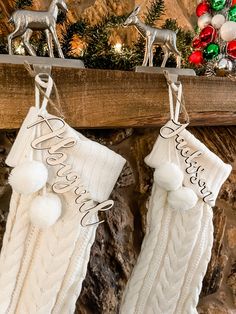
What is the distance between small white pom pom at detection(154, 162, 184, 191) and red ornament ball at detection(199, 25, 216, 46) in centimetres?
35

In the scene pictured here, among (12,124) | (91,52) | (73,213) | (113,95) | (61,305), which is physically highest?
(91,52)

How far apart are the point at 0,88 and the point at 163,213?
41 cm

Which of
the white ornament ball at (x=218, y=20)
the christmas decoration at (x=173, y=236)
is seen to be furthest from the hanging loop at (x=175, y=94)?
the white ornament ball at (x=218, y=20)

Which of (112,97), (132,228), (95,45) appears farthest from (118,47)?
(132,228)

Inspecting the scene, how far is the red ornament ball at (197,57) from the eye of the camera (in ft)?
3.37

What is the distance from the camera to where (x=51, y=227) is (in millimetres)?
744

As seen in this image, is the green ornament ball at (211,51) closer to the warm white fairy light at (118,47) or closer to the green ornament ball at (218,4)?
the green ornament ball at (218,4)

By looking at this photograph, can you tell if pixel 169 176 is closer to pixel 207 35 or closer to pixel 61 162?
pixel 61 162

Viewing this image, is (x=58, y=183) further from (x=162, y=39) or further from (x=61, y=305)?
(x=162, y=39)

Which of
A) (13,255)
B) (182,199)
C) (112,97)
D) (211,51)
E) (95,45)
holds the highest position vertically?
(211,51)

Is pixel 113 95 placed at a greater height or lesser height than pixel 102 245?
greater

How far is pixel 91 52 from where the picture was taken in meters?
0.94

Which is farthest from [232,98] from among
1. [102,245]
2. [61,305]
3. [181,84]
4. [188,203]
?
[61,305]

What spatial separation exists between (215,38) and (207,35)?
0.02 meters
